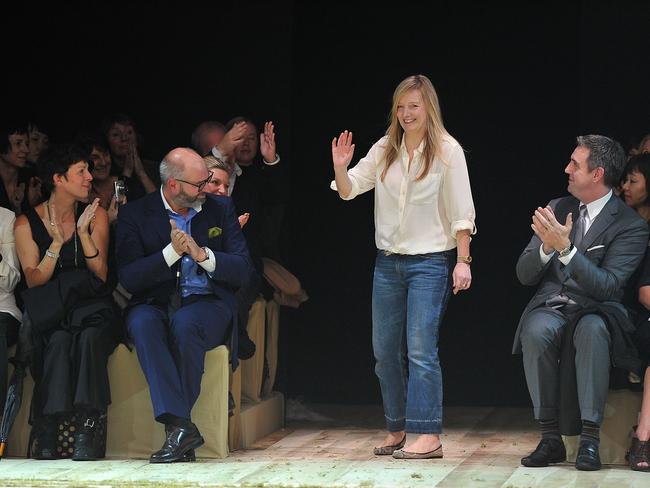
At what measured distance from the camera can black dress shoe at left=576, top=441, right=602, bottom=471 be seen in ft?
19.8

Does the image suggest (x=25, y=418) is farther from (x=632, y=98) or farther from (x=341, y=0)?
(x=632, y=98)

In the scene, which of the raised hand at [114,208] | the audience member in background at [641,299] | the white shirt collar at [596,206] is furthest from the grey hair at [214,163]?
the audience member in background at [641,299]

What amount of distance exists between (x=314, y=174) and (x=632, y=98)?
68.8 inches

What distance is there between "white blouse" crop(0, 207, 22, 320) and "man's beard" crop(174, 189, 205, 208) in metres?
0.81

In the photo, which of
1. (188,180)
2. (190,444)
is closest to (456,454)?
(190,444)

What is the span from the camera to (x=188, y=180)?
254 inches

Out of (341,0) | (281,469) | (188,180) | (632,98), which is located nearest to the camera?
(281,469)

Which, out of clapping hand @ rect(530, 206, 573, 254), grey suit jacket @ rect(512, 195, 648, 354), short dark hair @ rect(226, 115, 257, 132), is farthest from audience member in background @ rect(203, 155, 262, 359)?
clapping hand @ rect(530, 206, 573, 254)

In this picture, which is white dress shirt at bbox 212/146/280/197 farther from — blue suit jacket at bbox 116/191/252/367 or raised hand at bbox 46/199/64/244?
raised hand at bbox 46/199/64/244

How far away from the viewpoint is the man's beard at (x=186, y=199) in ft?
21.2

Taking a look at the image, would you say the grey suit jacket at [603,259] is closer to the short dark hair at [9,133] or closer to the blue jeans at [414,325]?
the blue jeans at [414,325]

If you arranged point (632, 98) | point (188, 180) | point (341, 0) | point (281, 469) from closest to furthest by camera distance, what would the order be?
point (281, 469) → point (188, 180) → point (632, 98) → point (341, 0)

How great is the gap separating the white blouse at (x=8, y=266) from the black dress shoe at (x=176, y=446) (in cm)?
95

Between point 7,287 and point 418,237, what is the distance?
186 centimetres
